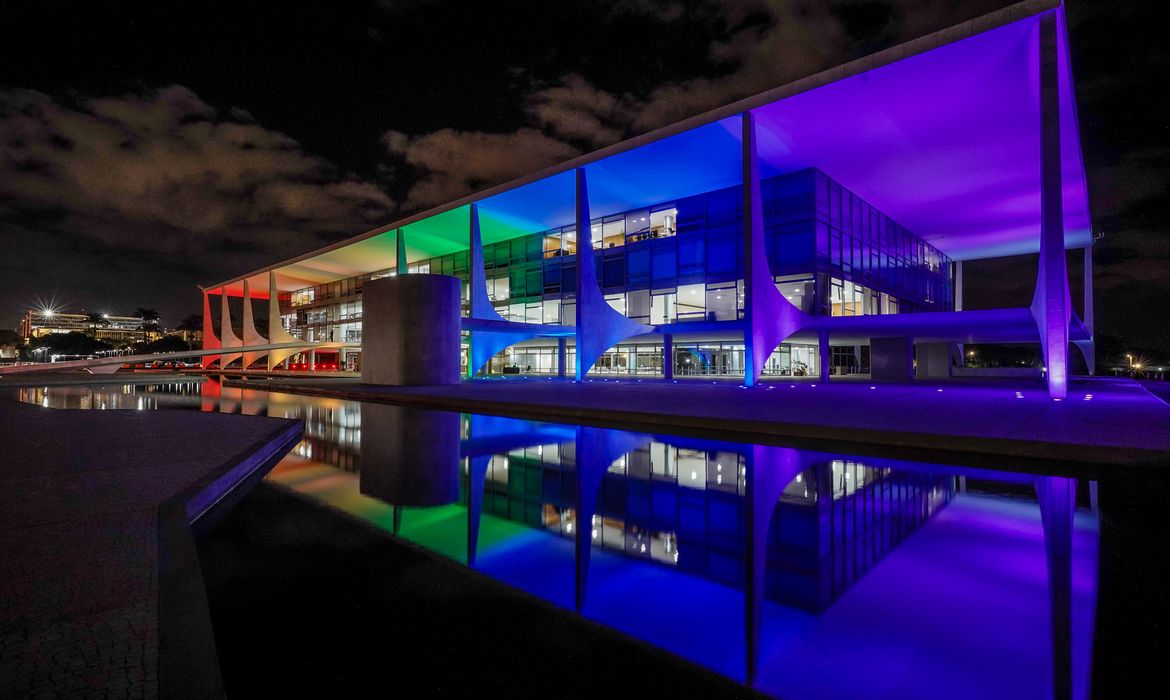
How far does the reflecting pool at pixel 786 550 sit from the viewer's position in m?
2.51

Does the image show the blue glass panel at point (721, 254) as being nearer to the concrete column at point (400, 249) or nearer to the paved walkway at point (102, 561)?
the concrete column at point (400, 249)

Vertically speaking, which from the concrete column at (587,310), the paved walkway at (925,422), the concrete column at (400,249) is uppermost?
the concrete column at (400,249)

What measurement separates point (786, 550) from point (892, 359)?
89.1ft

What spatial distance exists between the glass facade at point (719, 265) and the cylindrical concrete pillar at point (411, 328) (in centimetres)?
1040

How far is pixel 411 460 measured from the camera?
7391mm

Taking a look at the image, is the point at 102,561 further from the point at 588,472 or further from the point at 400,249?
the point at 400,249

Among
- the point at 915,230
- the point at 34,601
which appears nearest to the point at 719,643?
the point at 34,601

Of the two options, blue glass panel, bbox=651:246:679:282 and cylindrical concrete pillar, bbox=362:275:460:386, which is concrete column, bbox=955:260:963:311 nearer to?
blue glass panel, bbox=651:246:679:282

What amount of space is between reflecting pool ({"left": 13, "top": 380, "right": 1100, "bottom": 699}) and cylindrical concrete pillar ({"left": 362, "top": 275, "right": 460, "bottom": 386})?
1391 centimetres

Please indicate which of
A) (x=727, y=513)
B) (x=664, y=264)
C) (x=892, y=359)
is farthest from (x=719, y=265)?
(x=727, y=513)

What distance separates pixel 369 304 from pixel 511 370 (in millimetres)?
19469

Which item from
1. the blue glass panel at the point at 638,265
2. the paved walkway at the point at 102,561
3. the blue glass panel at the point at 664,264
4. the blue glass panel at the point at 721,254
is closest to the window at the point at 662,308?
the blue glass panel at the point at 664,264

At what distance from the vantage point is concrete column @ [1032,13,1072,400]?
13.5m

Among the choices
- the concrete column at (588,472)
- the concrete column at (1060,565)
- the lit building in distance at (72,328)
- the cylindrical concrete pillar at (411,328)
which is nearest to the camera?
the concrete column at (1060,565)
